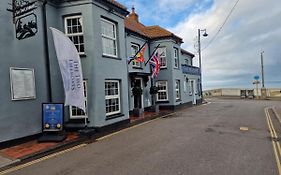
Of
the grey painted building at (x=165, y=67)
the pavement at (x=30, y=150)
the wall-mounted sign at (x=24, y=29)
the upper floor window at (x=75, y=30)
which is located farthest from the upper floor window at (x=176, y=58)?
the wall-mounted sign at (x=24, y=29)

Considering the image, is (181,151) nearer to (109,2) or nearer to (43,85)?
(43,85)

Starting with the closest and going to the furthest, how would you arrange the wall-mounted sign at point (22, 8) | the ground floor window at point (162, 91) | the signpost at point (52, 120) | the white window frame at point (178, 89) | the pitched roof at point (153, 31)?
the wall-mounted sign at point (22, 8) → the signpost at point (52, 120) → the pitched roof at point (153, 31) → the ground floor window at point (162, 91) → the white window frame at point (178, 89)

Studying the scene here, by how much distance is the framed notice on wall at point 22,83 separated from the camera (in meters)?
9.23

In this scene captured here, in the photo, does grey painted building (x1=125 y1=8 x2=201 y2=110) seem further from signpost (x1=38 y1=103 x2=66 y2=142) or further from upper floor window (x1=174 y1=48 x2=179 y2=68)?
signpost (x1=38 y1=103 x2=66 y2=142)

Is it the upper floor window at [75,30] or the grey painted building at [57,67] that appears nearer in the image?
the grey painted building at [57,67]

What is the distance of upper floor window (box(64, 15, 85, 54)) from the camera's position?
11773 millimetres

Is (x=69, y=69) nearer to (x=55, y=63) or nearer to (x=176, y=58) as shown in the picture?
(x=55, y=63)

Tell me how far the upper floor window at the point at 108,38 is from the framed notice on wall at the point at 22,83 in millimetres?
3947

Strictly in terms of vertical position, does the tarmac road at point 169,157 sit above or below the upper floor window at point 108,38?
below

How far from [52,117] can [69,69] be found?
207 centimetres

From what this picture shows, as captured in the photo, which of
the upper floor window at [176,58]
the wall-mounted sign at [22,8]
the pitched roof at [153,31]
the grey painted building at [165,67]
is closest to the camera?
the wall-mounted sign at [22,8]

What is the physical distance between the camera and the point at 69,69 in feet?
33.5

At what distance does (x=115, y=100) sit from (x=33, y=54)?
15.9ft

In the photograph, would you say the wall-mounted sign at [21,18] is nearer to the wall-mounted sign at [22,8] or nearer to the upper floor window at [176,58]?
the wall-mounted sign at [22,8]
